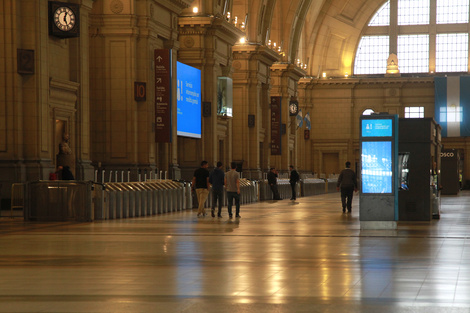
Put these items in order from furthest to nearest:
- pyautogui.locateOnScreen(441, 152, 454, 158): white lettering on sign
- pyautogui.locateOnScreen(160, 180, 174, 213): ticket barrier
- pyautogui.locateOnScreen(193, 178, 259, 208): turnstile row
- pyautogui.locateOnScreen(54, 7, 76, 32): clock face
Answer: pyautogui.locateOnScreen(441, 152, 454, 158): white lettering on sign, pyautogui.locateOnScreen(193, 178, 259, 208): turnstile row, pyautogui.locateOnScreen(160, 180, 174, 213): ticket barrier, pyautogui.locateOnScreen(54, 7, 76, 32): clock face

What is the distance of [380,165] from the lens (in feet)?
66.4

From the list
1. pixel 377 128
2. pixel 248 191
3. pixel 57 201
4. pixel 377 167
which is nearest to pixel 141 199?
pixel 57 201

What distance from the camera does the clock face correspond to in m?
25.1

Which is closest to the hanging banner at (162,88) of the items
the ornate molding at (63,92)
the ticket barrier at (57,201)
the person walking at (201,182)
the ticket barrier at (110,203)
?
the ornate molding at (63,92)

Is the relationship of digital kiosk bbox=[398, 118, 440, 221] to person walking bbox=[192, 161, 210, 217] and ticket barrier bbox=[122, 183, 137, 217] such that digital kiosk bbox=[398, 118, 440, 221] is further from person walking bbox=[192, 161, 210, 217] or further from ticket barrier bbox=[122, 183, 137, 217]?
ticket barrier bbox=[122, 183, 137, 217]

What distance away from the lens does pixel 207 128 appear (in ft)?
137

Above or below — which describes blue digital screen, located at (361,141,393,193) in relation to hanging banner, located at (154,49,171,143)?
below

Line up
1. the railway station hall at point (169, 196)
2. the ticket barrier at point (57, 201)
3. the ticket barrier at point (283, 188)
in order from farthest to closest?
the ticket barrier at point (283, 188) < the ticket barrier at point (57, 201) < the railway station hall at point (169, 196)

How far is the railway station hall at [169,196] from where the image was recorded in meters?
9.41

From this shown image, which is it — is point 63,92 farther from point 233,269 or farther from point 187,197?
point 233,269

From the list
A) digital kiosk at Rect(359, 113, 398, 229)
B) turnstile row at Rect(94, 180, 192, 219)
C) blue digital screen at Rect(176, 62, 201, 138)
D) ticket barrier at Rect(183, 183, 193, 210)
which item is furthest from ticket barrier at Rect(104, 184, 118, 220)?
blue digital screen at Rect(176, 62, 201, 138)

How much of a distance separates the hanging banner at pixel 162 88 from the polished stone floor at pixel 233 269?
13.3 meters

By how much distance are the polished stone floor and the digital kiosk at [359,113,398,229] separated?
696 millimetres

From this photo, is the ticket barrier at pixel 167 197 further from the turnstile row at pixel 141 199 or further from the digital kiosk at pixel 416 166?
the digital kiosk at pixel 416 166
